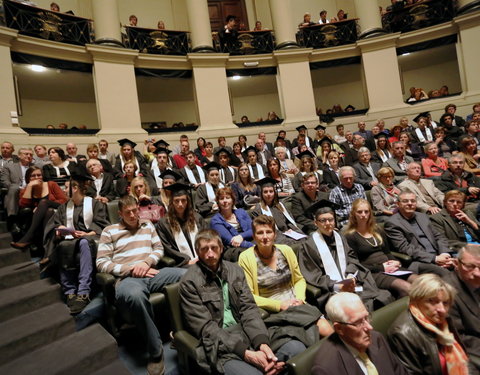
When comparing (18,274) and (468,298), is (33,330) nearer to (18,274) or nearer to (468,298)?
(18,274)

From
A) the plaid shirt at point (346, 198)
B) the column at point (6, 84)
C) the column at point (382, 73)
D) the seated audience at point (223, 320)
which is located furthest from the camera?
the column at point (382, 73)

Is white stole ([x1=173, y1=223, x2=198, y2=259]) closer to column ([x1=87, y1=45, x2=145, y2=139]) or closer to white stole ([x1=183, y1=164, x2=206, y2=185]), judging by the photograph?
white stole ([x1=183, y1=164, x2=206, y2=185])

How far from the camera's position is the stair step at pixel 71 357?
2119 millimetres

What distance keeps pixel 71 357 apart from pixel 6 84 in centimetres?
737

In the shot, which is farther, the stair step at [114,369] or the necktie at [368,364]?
the stair step at [114,369]

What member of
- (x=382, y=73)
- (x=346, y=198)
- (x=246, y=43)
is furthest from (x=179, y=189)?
(x=382, y=73)

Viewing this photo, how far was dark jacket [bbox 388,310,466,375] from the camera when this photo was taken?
62.7 inches

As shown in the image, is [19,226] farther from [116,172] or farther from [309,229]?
[309,229]

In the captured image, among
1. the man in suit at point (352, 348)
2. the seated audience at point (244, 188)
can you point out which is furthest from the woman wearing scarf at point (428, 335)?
the seated audience at point (244, 188)

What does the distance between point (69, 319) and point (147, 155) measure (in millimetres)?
4713

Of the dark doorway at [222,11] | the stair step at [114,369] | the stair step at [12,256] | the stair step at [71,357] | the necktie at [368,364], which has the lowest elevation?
the stair step at [114,369]

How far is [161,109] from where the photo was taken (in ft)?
45.4

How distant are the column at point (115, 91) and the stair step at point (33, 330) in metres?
6.50

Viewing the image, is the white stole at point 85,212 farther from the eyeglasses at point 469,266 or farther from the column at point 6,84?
the column at point 6,84
